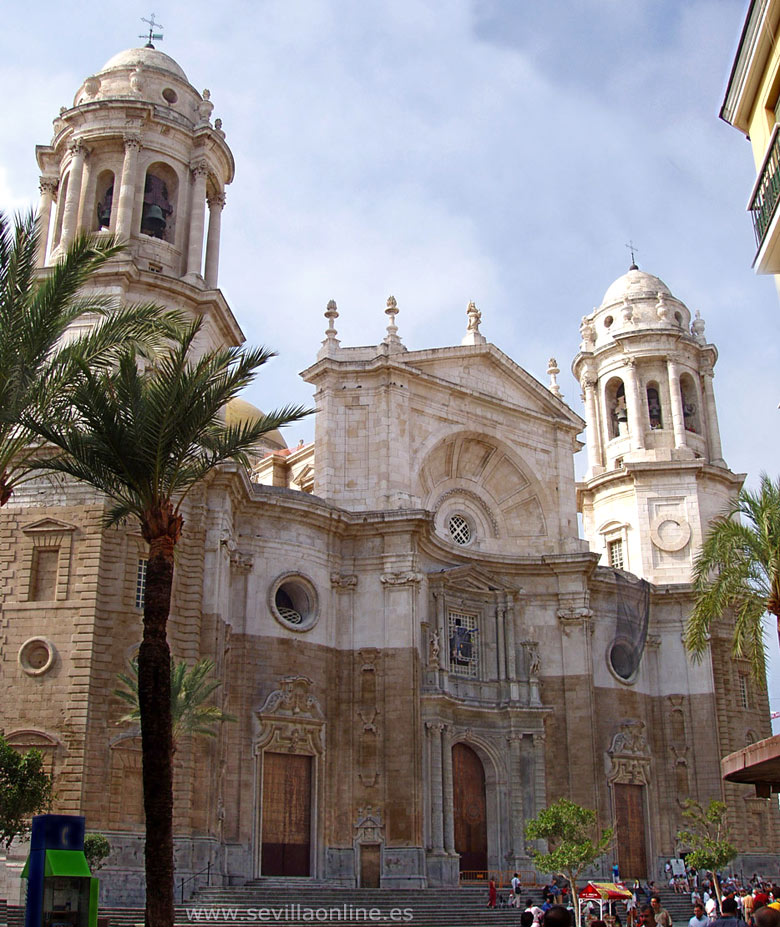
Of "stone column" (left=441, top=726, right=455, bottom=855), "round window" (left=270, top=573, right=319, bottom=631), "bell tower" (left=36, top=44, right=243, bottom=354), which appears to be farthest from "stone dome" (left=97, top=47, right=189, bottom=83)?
"stone column" (left=441, top=726, right=455, bottom=855)

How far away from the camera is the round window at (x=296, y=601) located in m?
32.9

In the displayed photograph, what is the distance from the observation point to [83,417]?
677 inches

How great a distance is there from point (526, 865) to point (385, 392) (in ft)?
51.1

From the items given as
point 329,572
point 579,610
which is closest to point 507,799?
point 579,610

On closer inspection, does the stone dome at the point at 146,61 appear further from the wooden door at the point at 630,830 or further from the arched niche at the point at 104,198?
the wooden door at the point at 630,830

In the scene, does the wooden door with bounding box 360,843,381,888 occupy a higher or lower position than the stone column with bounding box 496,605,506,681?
lower

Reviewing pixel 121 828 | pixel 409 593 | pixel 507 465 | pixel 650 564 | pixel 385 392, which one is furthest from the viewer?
pixel 650 564

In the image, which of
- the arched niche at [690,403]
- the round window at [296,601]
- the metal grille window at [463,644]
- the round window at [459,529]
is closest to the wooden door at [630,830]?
the metal grille window at [463,644]

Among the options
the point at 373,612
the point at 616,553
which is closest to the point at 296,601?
the point at 373,612

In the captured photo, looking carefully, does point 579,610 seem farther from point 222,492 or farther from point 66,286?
point 66,286

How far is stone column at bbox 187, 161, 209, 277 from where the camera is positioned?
111 feet

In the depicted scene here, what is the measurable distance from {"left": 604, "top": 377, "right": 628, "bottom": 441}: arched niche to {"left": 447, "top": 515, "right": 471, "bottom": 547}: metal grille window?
10132 mm

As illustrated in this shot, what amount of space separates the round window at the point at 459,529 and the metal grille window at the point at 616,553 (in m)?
8.07

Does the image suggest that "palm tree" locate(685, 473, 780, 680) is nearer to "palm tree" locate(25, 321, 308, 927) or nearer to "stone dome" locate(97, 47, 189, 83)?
"palm tree" locate(25, 321, 308, 927)
